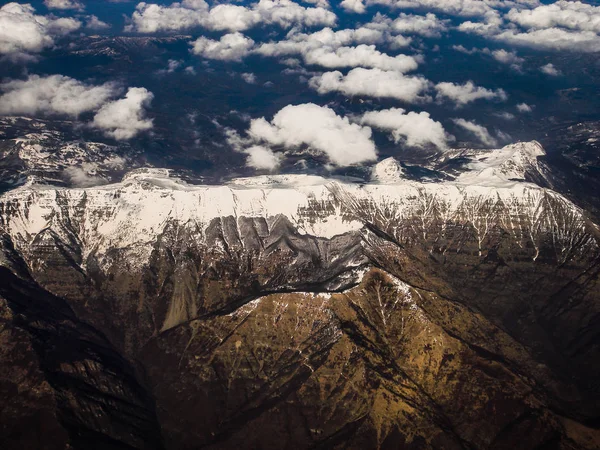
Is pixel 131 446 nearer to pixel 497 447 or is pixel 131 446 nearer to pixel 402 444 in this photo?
pixel 402 444

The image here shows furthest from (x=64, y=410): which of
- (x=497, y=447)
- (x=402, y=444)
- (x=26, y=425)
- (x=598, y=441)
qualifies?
(x=598, y=441)

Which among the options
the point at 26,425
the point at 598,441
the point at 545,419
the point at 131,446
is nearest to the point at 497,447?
the point at 545,419

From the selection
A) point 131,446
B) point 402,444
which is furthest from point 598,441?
point 131,446

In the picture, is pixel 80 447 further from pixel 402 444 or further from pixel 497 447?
pixel 497 447

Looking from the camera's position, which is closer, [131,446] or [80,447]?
[80,447]

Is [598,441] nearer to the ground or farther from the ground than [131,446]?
farther from the ground

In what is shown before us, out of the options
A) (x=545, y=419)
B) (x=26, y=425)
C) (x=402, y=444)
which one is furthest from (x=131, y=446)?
(x=545, y=419)

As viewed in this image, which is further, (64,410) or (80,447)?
(64,410)

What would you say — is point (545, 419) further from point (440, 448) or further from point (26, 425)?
point (26, 425)
